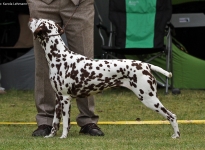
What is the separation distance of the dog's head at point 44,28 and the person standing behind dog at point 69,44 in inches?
8.0

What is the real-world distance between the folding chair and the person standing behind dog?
2946 millimetres

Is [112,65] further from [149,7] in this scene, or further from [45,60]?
[149,7]

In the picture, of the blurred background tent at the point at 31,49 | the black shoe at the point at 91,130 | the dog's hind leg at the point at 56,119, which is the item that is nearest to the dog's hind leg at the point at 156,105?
the black shoe at the point at 91,130

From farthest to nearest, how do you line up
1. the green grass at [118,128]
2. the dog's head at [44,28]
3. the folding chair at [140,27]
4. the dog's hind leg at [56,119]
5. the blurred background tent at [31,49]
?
the blurred background tent at [31,49]
the folding chair at [140,27]
the dog's hind leg at [56,119]
the dog's head at [44,28]
the green grass at [118,128]

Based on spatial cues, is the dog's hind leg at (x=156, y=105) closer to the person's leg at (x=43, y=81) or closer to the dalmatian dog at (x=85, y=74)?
the dalmatian dog at (x=85, y=74)

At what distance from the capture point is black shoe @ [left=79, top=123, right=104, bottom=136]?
6.02 m

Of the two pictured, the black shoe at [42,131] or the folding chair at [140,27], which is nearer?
the black shoe at [42,131]

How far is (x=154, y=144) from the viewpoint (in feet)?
17.6

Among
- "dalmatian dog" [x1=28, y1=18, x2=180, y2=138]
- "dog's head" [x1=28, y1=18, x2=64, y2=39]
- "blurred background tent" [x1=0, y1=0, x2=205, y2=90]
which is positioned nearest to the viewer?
"dalmatian dog" [x1=28, y1=18, x2=180, y2=138]

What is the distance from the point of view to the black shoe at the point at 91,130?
6.02 metres

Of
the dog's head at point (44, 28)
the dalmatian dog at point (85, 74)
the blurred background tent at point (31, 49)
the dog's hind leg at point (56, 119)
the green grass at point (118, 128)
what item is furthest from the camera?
the blurred background tent at point (31, 49)

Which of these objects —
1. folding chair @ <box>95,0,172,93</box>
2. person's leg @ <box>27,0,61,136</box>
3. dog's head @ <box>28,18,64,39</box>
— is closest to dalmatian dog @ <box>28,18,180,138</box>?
dog's head @ <box>28,18,64,39</box>

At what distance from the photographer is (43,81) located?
20.0 feet

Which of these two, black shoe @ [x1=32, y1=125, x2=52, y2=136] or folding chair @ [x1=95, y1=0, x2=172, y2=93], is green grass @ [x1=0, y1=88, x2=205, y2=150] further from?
folding chair @ [x1=95, y1=0, x2=172, y2=93]
